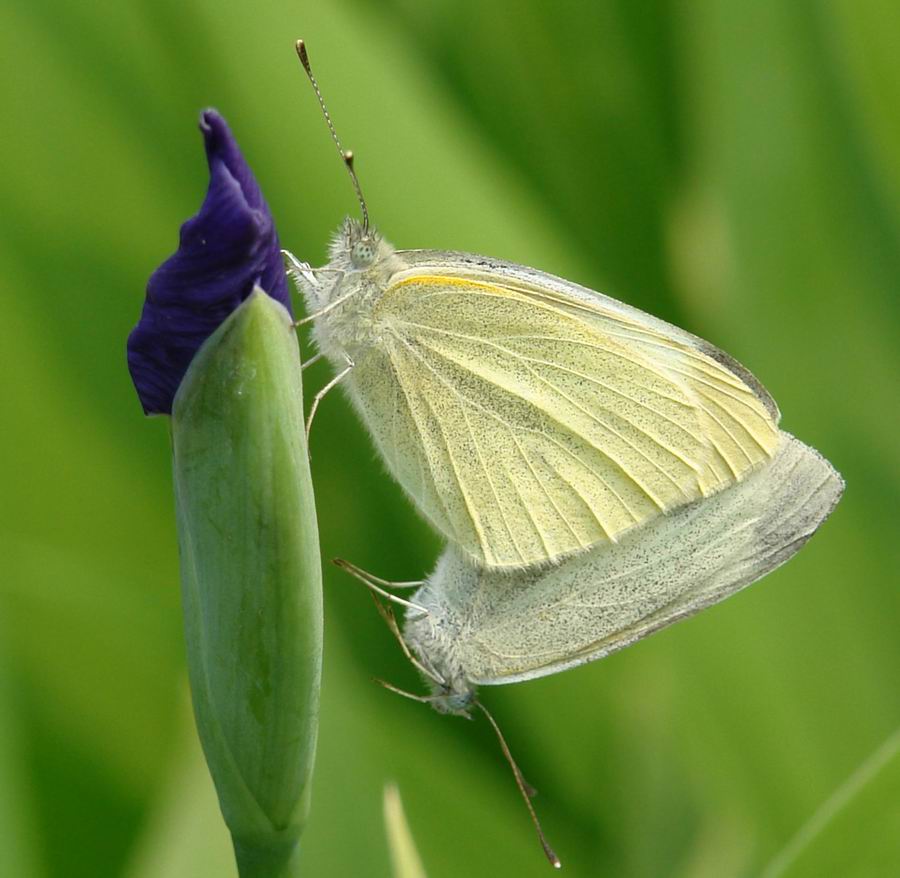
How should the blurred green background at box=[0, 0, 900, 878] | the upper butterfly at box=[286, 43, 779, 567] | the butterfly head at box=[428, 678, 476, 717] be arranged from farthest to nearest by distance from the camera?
the blurred green background at box=[0, 0, 900, 878] < the upper butterfly at box=[286, 43, 779, 567] < the butterfly head at box=[428, 678, 476, 717]

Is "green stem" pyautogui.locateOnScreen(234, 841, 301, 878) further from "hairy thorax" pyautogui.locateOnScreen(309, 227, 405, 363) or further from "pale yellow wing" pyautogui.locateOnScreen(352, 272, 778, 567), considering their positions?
"hairy thorax" pyautogui.locateOnScreen(309, 227, 405, 363)

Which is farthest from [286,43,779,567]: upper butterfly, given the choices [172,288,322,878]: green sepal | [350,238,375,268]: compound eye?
[172,288,322,878]: green sepal

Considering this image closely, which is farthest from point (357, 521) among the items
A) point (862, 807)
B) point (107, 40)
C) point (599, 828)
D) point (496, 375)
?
point (862, 807)

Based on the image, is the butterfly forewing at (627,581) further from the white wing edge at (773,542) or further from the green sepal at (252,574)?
the green sepal at (252,574)

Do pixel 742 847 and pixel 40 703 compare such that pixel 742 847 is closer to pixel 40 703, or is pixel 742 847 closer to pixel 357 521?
pixel 357 521

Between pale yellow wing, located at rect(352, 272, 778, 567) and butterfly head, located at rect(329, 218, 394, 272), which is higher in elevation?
butterfly head, located at rect(329, 218, 394, 272)

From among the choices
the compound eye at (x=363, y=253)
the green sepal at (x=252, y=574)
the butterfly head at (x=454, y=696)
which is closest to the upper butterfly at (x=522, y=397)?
the compound eye at (x=363, y=253)

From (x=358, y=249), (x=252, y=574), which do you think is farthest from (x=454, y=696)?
(x=358, y=249)

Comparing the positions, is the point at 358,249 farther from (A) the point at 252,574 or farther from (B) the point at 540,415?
(A) the point at 252,574
